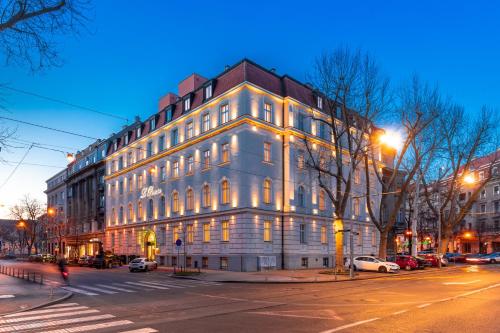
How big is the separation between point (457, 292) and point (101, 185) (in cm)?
5873

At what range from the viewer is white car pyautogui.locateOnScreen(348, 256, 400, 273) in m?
36.3

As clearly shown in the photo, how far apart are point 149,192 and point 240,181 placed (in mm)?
18302

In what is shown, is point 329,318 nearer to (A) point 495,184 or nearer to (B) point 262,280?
(B) point 262,280

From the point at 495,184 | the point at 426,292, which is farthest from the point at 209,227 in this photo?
the point at 495,184

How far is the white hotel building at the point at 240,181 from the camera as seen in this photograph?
121 feet

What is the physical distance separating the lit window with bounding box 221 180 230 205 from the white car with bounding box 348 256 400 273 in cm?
1326

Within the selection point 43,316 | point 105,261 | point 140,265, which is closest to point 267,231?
point 140,265

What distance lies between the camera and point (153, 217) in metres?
49.7

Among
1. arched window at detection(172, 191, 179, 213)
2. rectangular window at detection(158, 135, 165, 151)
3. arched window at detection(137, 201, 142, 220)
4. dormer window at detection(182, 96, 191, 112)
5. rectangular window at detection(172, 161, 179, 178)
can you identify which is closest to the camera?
dormer window at detection(182, 96, 191, 112)

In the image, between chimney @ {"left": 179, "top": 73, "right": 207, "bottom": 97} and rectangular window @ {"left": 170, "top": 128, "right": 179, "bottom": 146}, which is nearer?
rectangular window @ {"left": 170, "top": 128, "right": 179, "bottom": 146}

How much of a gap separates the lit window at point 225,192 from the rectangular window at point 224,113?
572 cm

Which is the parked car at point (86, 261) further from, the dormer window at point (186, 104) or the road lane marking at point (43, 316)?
the road lane marking at point (43, 316)

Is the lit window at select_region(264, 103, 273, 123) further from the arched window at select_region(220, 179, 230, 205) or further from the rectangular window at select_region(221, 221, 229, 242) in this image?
the rectangular window at select_region(221, 221, 229, 242)

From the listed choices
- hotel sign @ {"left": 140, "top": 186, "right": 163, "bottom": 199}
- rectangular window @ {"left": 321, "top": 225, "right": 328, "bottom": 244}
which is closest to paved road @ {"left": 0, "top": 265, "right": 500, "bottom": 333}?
rectangular window @ {"left": 321, "top": 225, "right": 328, "bottom": 244}
